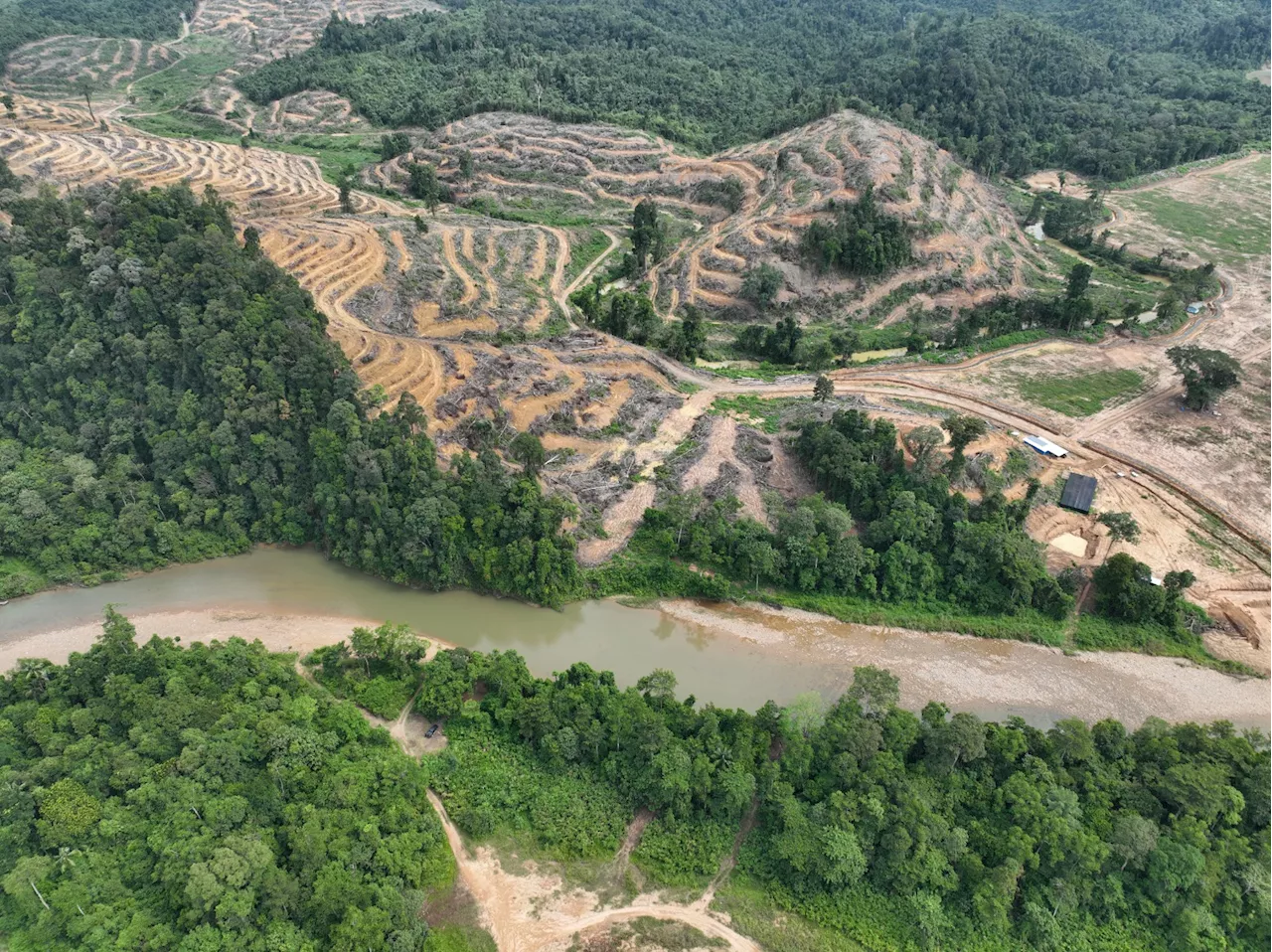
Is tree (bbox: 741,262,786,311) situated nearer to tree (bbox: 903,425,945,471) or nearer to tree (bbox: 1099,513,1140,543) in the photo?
tree (bbox: 903,425,945,471)

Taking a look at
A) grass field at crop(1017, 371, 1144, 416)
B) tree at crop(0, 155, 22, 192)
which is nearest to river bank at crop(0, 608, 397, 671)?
tree at crop(0, 155, 22, 192)

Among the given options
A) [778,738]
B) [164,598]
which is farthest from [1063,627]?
[164,598]

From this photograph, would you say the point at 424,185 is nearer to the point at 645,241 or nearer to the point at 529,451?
the point at 645,241

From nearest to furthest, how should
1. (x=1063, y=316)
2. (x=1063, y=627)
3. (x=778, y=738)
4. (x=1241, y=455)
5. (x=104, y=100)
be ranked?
(x=778, y=738) → (x=1063, y=627) → (x=1241, y=455) → (x=1063, y=316) → (x=104, y=100)

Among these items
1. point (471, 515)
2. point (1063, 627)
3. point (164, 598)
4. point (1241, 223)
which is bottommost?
point (164, 598)

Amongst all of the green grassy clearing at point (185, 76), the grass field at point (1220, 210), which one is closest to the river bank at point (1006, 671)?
the grass field at point (1220, 210)

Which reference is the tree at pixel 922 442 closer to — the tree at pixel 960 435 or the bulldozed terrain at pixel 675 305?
the tree at pixel 960 435

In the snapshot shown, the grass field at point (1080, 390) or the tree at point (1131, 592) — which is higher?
the grass field at point (1080, 390)

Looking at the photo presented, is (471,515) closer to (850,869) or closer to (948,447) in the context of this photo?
(850,869)
